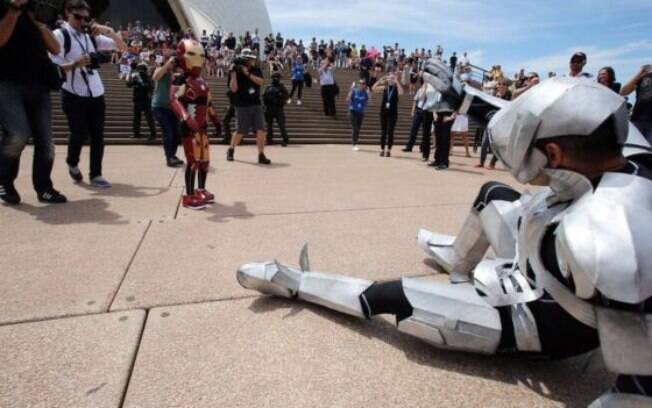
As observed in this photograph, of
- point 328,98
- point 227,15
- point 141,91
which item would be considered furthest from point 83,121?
point 227,15

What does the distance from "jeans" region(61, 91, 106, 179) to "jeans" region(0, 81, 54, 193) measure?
15.9 inches

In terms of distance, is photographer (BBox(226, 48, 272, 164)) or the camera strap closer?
the camera strap

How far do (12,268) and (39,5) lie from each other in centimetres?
215

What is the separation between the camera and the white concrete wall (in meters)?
29.7

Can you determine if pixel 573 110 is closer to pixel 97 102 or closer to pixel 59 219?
pixel 59 219

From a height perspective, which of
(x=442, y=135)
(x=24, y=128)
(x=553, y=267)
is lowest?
(x=553, y=267)

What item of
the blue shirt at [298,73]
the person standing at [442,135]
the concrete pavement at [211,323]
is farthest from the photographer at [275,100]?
the concrete pavement at [211,323]

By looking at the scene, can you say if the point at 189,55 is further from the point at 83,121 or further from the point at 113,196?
the point at 113,196

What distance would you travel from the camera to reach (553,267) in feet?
3.80

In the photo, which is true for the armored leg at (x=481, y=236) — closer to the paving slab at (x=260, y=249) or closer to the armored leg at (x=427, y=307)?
the paving slab at (x=260, y=249)

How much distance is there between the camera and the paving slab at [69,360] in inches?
54.2

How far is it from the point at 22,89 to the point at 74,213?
3.52 ft

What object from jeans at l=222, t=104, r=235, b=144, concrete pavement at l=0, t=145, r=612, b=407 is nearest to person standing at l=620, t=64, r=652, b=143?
concrete pavement at l=0, t=145, r=612, b=407

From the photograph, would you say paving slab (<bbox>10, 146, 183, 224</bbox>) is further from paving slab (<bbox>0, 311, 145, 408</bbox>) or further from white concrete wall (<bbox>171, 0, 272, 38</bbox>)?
white concrete wall (<bbox>171, 0, 272, 38</bbox>)
